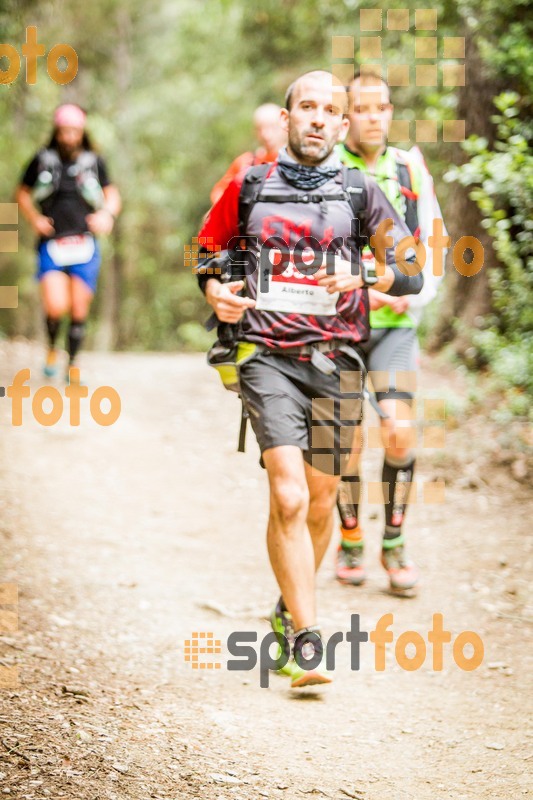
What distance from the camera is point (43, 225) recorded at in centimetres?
864

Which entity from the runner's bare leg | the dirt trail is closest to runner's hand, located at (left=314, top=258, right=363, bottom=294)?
the runner's bare leg

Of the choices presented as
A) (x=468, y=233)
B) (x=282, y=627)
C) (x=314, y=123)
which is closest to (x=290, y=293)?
(x=314, y=123)

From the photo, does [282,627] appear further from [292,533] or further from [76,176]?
[76,176]

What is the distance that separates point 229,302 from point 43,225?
5183mm

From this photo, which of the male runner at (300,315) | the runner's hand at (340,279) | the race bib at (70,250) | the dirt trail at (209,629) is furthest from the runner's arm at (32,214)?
the runner's hand at (340,279)

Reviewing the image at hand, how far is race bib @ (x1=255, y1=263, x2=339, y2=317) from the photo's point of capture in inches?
157

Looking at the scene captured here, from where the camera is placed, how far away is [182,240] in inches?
1048

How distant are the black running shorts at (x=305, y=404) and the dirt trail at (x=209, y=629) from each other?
1044mm

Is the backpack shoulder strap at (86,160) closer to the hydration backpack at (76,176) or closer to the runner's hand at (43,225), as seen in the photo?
the hydration backpack at (76,176)

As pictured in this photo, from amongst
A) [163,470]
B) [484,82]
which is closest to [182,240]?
[484,82]

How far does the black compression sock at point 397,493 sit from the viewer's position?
534 centimetres

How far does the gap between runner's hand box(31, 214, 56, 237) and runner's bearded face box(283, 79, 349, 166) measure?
4.96 metres

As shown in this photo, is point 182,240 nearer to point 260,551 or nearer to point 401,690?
point 260,551

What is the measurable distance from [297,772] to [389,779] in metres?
0.32
